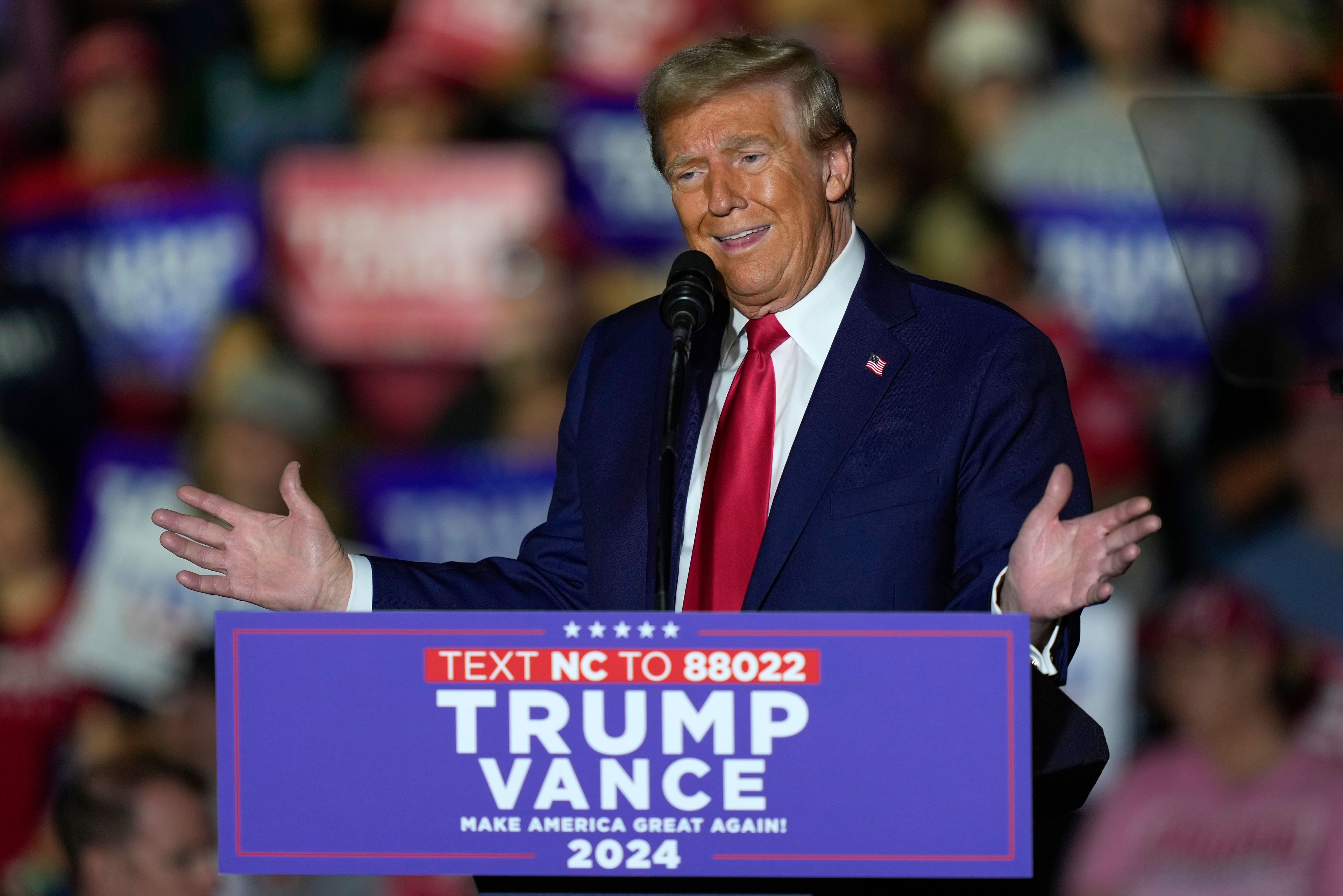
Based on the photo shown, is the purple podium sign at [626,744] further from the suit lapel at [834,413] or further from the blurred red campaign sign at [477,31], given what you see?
the blurred red campaign sign at [477,31]

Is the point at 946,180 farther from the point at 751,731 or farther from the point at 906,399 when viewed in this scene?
the point at 751,731

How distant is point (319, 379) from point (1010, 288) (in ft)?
6.51

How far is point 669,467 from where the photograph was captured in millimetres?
1431

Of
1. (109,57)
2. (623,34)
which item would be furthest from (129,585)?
(623,34)

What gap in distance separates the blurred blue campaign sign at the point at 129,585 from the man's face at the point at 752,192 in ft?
10.2

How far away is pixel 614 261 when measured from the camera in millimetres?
4441

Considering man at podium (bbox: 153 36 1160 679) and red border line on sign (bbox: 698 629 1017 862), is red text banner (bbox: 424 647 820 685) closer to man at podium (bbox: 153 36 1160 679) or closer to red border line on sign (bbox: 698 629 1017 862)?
red border line on sign (bbox: 698 629 1017 862)

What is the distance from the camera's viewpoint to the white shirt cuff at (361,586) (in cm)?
165

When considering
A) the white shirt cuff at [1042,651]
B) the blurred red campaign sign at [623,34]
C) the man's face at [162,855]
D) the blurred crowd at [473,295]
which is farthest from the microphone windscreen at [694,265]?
the blurred red campaign sign at [623,34]

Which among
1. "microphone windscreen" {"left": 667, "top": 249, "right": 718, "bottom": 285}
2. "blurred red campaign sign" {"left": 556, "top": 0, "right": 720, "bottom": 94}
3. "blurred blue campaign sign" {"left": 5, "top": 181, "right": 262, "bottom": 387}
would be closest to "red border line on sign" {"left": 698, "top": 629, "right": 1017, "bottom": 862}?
"microphone windscreen" {"left": 667, "top": 249, "right": 718, "bottom": 285}

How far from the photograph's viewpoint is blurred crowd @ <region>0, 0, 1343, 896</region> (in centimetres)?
414

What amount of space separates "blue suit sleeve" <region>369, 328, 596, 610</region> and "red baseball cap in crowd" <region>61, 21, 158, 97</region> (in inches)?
130

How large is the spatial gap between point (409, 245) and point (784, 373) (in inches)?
115

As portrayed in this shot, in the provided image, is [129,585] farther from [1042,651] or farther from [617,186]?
[1042,651]
